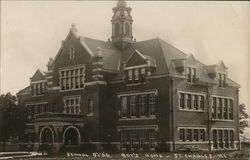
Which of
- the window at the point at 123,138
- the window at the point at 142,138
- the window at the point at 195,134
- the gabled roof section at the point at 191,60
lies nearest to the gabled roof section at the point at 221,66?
the gabled roof section at the point at 191,60

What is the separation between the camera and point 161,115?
29.0 meters

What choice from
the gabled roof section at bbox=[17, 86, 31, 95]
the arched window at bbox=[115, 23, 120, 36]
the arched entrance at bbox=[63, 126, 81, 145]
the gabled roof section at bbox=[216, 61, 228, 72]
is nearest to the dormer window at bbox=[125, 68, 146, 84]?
the arched entrance at bbox=[63, 126, 81, 145]

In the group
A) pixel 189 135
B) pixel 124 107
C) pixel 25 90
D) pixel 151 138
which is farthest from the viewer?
pixel 25 90

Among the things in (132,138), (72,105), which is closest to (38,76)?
(72,105)

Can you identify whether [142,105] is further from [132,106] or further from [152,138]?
[152,138]

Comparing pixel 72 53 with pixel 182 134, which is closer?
pixel 182 134

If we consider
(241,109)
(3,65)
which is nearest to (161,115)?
(3,65)

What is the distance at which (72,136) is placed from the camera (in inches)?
1280

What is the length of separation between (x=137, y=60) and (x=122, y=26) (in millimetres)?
6462

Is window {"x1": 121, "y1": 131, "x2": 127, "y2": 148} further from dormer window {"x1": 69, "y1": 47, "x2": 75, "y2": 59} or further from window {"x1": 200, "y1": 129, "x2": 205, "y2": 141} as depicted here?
dormer window {"x1": 69, "y1": 47, "x2": 75, "y2": 59}

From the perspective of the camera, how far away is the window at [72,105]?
32928mm

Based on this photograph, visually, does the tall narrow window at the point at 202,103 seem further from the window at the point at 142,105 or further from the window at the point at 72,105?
the window at the point at 72,105

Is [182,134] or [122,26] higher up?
[122,26]

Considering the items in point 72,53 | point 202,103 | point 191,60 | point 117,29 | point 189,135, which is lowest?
point 189,135
